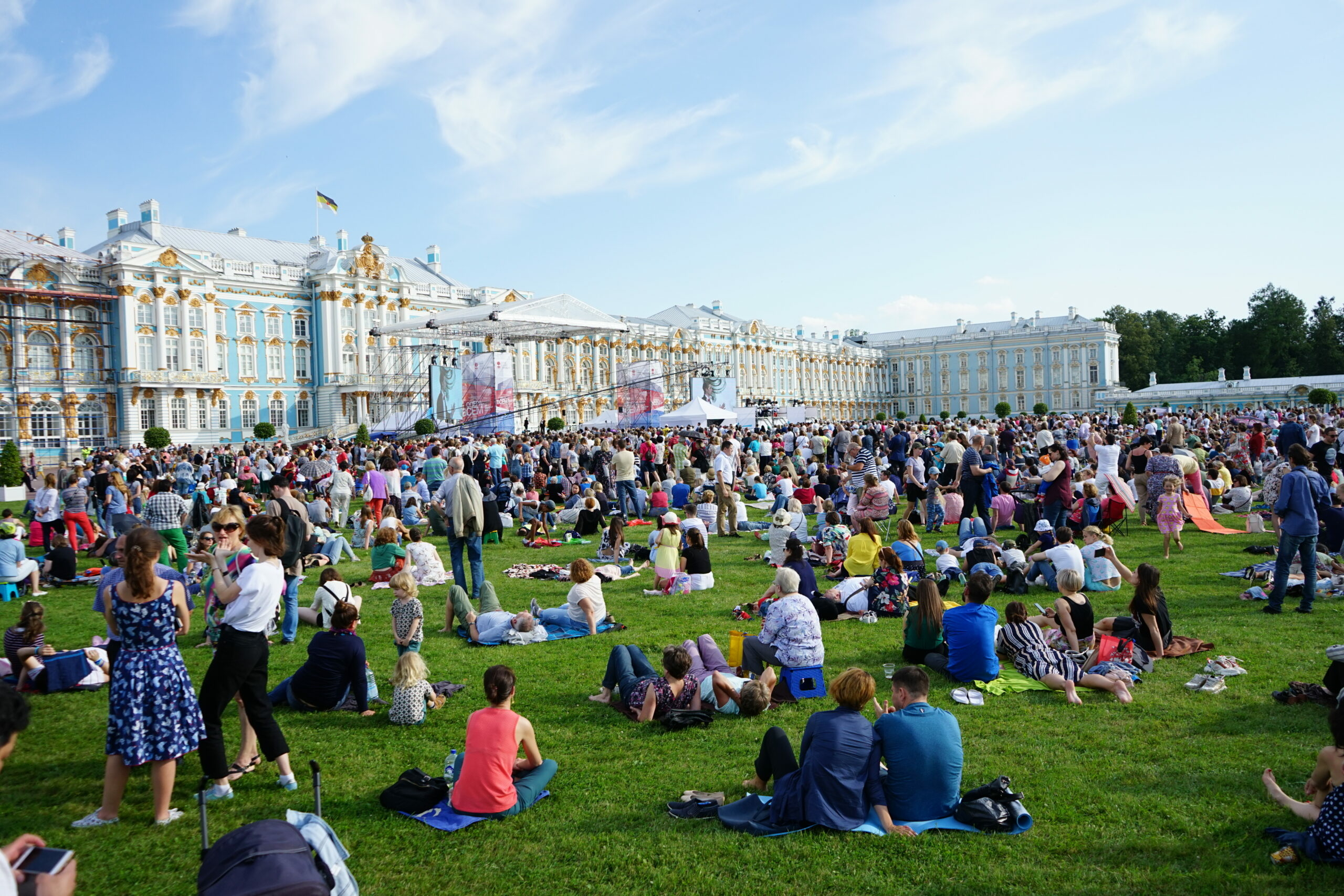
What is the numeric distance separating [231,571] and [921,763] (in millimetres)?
4743

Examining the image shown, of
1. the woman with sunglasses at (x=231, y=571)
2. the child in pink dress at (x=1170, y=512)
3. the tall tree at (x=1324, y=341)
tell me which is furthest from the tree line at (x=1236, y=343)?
the woman with sunglasses at (x=231, y=571)

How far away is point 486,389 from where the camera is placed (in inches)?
1115

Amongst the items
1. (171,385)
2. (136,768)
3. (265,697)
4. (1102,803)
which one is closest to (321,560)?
(136,768)

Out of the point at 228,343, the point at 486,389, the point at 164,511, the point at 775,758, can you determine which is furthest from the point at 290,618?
the point at 228,343

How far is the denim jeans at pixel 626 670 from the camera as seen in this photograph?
19.3 ft

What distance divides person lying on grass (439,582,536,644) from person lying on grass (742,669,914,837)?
397cm

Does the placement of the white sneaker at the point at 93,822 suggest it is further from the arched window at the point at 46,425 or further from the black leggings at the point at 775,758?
the arched window at the point at 46,425

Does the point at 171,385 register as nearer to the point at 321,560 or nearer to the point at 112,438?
the point at 112,438

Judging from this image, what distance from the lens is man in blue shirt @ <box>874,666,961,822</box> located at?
13.6ft

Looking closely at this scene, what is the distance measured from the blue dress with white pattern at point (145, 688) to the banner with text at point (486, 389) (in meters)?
23.9

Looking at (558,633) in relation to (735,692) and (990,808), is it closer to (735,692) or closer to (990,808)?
(735,692)

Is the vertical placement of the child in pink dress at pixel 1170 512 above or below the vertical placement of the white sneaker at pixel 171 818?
above

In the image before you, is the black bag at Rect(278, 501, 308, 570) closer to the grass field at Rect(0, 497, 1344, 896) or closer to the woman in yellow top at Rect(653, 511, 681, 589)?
the grass field at Rect(0, 497, 1344, 896)

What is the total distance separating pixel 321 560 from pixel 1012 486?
428 inches
